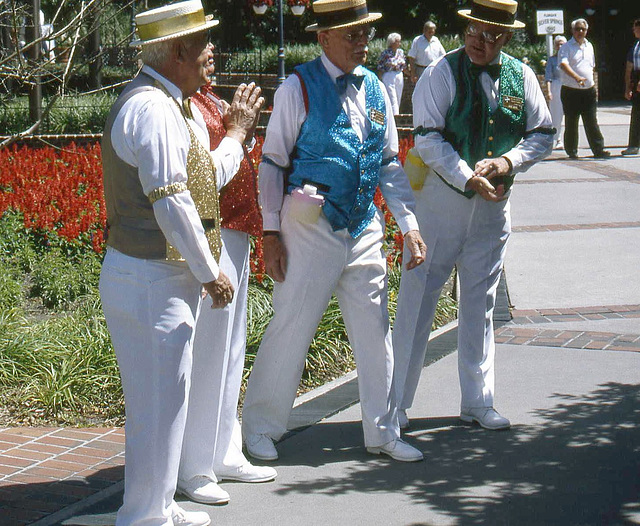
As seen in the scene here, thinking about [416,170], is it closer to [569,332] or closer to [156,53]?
[156,53]

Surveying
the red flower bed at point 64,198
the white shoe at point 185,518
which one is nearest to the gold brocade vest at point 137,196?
the white shoe at point 185,518

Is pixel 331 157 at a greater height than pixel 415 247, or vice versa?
pixel 331 157

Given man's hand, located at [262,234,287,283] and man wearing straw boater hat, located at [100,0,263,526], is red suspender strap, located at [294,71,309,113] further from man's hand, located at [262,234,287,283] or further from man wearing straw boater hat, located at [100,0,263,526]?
man wearing straw boater hat, located at [100,0,263,526]

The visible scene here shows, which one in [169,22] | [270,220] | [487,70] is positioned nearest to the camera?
[169,22]

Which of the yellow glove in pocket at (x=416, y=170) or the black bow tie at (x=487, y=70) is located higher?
the black bow tie at (x=487, y=70)

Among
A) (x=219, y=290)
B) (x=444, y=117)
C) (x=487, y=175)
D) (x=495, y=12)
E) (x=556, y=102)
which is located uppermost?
(x=495, y=12)

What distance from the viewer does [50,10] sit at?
3491cm

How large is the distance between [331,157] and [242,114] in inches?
23.9

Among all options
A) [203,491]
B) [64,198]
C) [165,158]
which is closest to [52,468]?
[203,491]

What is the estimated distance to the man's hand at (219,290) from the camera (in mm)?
3898

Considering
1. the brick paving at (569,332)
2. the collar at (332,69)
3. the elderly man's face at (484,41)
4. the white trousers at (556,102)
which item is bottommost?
the brick paving at (569,332)

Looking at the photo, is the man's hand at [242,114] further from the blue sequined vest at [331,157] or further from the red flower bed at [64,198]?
the red flower bed at [64,198]

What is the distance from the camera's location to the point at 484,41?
17.5 feet

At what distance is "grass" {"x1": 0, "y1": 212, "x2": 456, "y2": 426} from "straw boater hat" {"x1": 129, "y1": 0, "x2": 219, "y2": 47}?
2.48 meters
